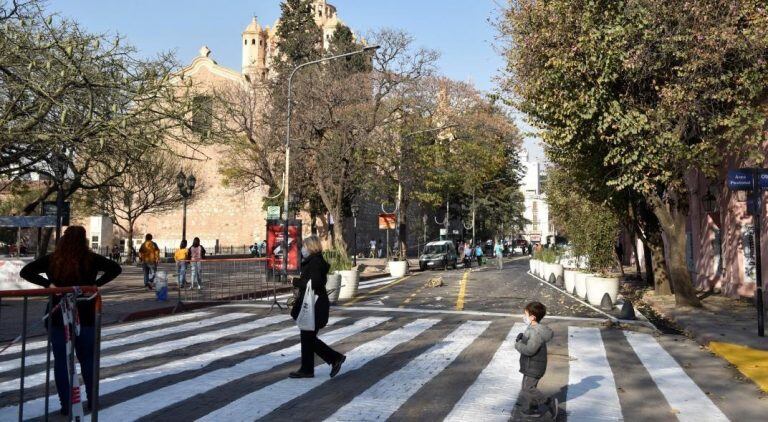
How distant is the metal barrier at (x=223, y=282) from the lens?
59.7ft

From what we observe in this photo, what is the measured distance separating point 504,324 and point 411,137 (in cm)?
2579

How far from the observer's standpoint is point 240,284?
786 inches

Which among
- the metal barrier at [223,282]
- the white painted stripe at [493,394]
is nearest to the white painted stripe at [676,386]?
the white painted stripe at [493,394]

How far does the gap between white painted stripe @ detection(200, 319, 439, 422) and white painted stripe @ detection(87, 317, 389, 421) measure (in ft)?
2.02

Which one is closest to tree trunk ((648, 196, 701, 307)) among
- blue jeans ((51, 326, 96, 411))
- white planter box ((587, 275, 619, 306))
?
white planter box ((587, 275, 619, 306))

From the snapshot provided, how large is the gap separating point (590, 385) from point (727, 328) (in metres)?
6.25

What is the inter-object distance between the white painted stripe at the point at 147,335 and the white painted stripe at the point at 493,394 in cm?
567

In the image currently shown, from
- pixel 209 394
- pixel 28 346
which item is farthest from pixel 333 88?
pixel 209 394

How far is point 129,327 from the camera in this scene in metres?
12.3

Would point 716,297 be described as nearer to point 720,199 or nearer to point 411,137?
point 720,199

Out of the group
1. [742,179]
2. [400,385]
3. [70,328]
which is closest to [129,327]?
[400,385]

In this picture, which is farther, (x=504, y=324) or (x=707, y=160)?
(x=707, y=160)

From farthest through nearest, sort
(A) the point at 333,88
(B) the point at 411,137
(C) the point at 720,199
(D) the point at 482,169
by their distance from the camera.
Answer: (D) the point at 482,169
(B) the point at 411,137
(A) the point at 333,88
(C) the point at 720,199

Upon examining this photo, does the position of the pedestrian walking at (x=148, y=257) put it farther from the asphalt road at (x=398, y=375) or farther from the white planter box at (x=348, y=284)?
the asphalt road at (x=398, y=375)
